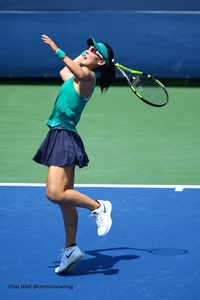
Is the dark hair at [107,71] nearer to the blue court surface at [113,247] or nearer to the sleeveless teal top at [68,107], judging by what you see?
the sleeveless teal top at [68,107]

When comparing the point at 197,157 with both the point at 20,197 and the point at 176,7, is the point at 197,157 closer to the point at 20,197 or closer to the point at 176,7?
the point at 20,197

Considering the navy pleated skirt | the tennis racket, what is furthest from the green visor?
the tennis racket

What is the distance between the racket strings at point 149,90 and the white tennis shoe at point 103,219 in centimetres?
130

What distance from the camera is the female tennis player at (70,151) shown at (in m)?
6.91

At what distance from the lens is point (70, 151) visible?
6977mm

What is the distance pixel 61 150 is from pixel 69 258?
892 millimetres

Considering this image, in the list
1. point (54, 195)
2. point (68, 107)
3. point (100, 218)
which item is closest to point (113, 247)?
point (100, 218)

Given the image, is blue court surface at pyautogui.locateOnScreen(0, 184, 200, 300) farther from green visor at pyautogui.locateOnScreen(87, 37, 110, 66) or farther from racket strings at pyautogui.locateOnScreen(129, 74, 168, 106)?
green visor at pyautogui.locateOnScreen(87, 37, 110, 66)

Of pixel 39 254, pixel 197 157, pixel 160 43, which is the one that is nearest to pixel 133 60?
pixel 160 43

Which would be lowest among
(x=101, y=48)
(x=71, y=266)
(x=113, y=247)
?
(x=113, y=247)

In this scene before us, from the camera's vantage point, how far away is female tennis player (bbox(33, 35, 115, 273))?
691 cm

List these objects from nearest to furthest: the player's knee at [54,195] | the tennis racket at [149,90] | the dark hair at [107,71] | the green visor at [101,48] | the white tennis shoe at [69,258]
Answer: the player's knee at [54,195] → the white tennis shoe at [69,258] → the green visor at [101,48] → the dark hair at [107,71] → the tennis racket at [149,90]

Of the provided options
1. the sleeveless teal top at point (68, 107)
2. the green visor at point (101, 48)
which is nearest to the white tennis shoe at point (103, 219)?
the sleeveless teal top at point (68, 107)

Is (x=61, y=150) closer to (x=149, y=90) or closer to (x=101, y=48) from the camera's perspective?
(x=101, y=48)
